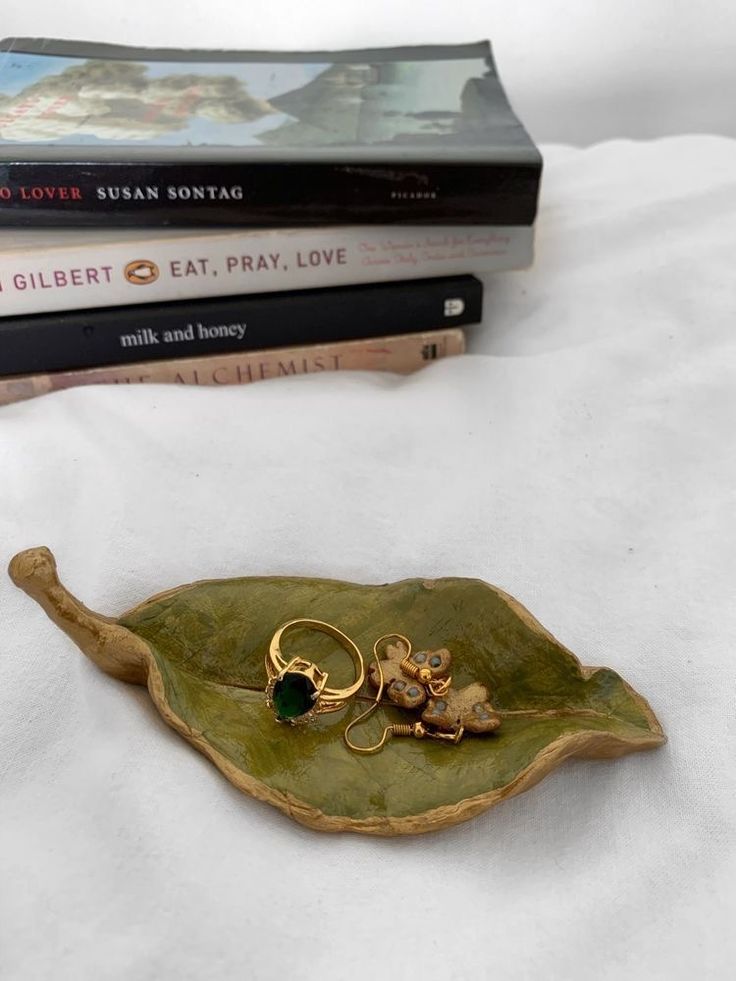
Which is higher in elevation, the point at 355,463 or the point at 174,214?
the point at 174,214

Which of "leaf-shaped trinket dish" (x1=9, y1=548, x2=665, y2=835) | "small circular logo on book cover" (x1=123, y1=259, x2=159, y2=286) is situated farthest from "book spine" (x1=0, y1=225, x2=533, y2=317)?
"leaf-shaped trinket dish" (x1=9, y1=548, x2=665, y2=835)

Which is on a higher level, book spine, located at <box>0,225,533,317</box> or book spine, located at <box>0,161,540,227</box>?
book spine, located at <box>0,161,540,227</box>

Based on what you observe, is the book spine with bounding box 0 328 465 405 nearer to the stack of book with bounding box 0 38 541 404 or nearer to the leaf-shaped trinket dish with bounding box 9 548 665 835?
the stack of book with bounding box 0 38 541 404

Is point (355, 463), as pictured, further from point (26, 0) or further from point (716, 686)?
point (26, 0)

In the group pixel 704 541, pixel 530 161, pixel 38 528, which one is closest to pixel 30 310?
pixel 38 528

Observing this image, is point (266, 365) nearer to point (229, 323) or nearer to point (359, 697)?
point (229, 323)

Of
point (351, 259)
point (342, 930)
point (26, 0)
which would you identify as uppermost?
point (26, 0)
